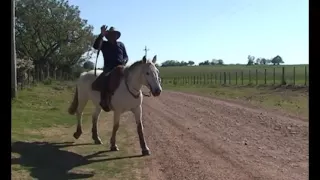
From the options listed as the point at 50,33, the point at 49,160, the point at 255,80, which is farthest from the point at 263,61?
the point at 49,160

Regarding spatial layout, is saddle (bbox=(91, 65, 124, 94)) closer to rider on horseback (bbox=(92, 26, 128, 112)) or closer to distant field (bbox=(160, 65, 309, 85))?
rider on horseback (bbox=(92, 26, 128, 112))

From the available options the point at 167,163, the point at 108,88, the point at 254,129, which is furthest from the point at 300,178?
the point at 254,129

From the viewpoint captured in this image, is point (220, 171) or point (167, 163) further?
point (167, 163)

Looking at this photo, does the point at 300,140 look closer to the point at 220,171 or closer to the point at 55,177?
the point at 220,171

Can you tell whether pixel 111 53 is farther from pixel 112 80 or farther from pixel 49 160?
pixel 49 160

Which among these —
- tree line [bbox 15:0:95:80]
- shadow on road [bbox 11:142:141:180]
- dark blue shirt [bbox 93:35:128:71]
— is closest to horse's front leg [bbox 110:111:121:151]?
shadow on road [bbox 11:142:141:180]

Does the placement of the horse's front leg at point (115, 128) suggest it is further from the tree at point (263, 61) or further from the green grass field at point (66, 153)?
the tree at point (263, 61)

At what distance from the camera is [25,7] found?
161 ft

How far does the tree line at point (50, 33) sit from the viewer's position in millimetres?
48688

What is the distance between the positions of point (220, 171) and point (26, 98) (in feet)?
51.6

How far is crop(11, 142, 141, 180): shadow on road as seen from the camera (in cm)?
735

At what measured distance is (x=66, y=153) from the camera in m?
9.17

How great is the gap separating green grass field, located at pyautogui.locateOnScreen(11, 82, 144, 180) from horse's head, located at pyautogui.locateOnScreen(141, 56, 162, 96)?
4.56 feet
